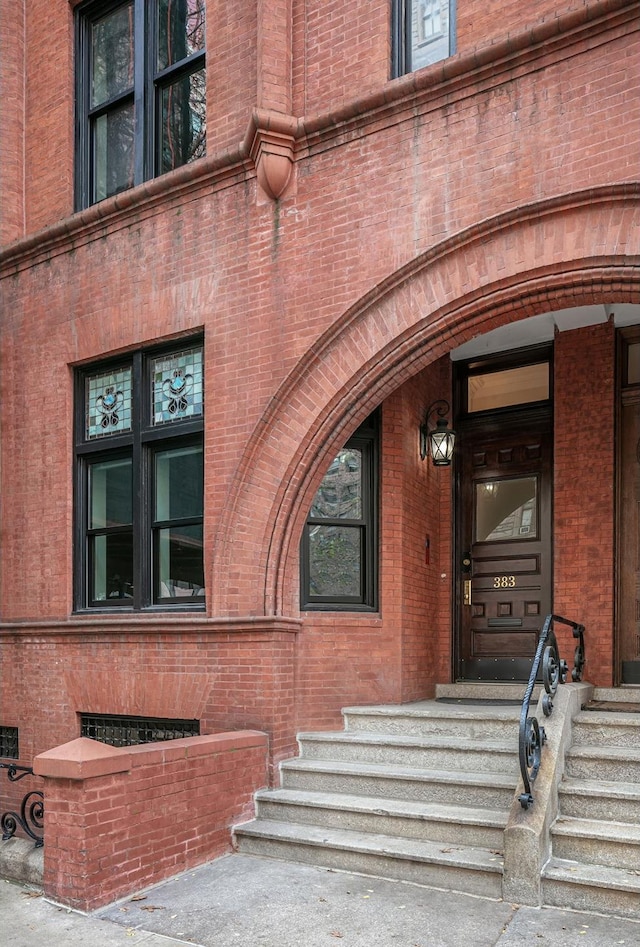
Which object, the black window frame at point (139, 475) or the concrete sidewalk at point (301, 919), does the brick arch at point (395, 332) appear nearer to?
the black window frame at point (139, 475)

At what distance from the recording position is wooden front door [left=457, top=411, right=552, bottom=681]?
343 inches

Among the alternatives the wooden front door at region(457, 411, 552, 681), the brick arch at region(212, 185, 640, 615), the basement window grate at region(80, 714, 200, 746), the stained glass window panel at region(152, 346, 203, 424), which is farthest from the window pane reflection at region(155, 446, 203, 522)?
the wooden front door at region(457, 411, 552, 681)

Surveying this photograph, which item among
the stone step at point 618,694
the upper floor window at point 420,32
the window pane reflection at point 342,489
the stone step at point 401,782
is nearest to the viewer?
the stone step at point 401,782

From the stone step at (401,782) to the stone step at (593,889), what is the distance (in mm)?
819

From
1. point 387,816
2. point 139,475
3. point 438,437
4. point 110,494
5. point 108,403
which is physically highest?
point 108,403

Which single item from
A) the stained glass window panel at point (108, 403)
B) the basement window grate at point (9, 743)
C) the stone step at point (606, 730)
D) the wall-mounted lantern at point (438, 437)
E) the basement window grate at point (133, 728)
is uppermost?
the stained glass window panel at point (108, 403)

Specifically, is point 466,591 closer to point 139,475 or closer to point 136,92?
point 139,475

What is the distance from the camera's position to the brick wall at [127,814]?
17.7 ft

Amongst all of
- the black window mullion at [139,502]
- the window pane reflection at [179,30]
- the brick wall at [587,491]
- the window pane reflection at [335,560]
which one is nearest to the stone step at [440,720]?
the window pane reflection at [335,560]

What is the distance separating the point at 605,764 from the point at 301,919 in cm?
238

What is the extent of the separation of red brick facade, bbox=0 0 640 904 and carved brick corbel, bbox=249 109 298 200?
3 cm

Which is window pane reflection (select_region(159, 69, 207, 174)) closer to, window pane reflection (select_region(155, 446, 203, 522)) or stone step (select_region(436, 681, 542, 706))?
window pane reflection (select_region(155, 446, 203, 522))

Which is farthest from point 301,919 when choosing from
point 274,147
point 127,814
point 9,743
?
point 274,147

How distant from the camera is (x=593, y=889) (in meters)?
5.04
